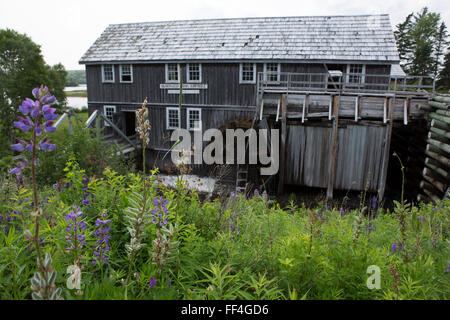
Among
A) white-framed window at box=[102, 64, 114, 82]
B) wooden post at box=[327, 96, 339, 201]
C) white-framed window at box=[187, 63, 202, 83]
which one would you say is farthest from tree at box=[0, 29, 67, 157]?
wooden post at box=[327, 96, 339, 201]

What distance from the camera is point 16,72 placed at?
31.0 metres

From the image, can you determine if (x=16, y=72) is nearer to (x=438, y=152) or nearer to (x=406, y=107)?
(x=406, y=107)

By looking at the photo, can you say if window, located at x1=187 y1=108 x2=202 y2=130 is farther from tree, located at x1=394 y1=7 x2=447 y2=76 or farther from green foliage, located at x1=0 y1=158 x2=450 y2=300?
tree, located at x1=394 y1=7 x2=447 y2=76

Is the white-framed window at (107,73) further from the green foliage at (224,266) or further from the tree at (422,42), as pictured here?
the tree at (422,42)

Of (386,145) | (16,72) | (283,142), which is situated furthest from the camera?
(16,72)

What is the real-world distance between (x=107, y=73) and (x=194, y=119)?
7.23 metres

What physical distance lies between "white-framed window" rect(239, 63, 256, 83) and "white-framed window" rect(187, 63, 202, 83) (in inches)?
106

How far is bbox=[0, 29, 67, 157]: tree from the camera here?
29688 mm

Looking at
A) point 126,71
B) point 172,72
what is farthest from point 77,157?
point 126,71

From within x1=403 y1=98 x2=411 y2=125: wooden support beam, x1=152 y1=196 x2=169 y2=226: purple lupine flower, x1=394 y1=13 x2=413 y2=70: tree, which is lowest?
x1=152 y1=196 x2=169 y2=226: purple lupine flower

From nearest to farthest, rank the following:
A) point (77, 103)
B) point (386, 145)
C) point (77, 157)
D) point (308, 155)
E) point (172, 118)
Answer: point (77, 157), point (386, 145), point (308, 155), point (172, 118), point (77, 103)

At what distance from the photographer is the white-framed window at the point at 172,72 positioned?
19.0 meters
